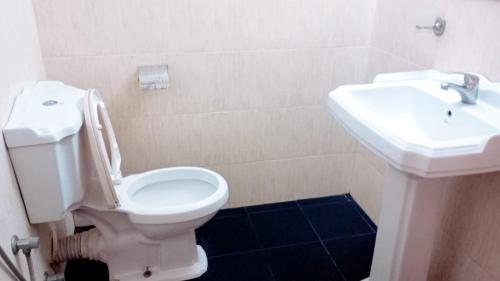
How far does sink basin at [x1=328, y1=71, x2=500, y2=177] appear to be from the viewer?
3.01ft

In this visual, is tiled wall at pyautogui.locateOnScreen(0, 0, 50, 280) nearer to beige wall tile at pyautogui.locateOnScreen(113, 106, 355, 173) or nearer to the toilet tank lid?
the toilet tank lid

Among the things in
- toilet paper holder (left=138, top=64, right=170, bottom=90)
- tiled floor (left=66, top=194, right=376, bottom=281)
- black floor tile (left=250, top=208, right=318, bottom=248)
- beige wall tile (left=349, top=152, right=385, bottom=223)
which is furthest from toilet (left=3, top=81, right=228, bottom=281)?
beige wall tile (left=349, top=152, right=385, bottom=223)

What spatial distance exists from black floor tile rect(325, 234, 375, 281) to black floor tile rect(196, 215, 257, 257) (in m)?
0.40

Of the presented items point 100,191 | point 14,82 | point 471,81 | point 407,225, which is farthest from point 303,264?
point 14,82

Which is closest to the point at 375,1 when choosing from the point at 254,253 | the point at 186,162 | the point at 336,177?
the point at 336,177

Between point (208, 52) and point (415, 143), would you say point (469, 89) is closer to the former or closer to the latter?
point (415, 143)

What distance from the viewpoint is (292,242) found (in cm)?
192

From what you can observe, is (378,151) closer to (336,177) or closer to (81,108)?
(81,108)

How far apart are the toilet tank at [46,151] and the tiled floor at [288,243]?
22.8 inches

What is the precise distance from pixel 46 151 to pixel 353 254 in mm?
1399

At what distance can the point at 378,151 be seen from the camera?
3.33ft

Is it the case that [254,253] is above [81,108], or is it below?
below

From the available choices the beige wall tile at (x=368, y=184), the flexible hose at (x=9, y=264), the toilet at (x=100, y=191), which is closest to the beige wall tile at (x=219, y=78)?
the toilet at (x=100, y=191)

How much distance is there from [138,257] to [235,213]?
0.62m
